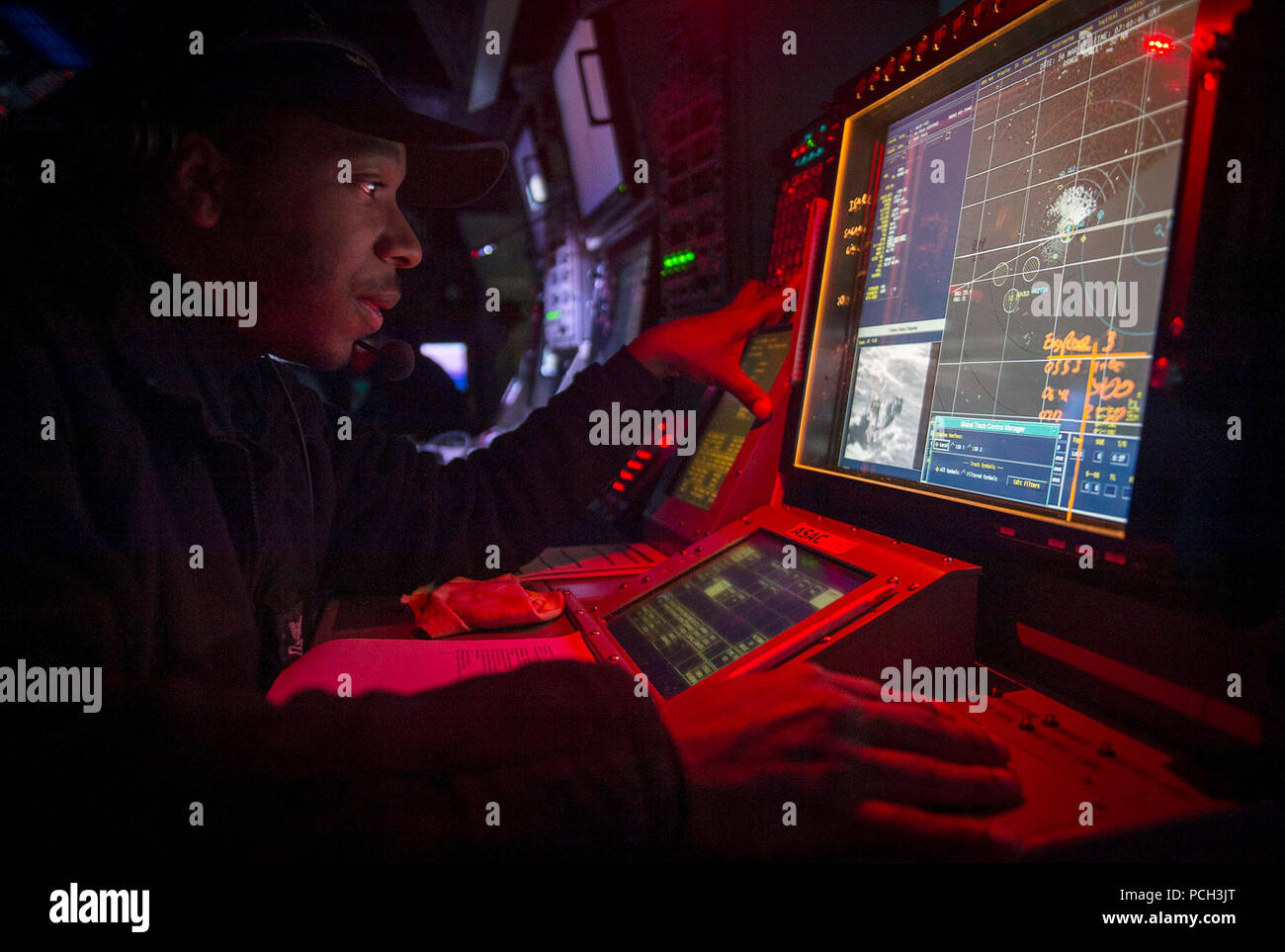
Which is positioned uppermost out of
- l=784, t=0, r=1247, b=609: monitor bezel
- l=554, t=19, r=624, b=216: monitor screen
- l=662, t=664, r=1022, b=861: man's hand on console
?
l=554, t=19, r=624, b=216: monitor screen

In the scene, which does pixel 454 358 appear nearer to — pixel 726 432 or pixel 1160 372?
pixel 726 432

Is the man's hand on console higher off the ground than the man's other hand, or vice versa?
the man's other hand

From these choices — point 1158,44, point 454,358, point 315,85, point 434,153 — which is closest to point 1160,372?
point 1158,44

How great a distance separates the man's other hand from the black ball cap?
0.45 meters

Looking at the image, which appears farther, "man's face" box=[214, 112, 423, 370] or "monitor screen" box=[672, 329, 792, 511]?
"monitor screen" box=[672, 329, 792, 511]

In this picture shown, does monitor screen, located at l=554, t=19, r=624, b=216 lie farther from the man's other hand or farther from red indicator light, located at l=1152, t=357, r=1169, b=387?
red indicator light, located at l=1152, t=357, r=1169, b=387

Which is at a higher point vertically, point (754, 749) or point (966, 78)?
point (966, 78)

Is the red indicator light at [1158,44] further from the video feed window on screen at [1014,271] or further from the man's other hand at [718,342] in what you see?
the man's other hand at [718,342]

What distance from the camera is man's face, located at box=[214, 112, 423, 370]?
932mm

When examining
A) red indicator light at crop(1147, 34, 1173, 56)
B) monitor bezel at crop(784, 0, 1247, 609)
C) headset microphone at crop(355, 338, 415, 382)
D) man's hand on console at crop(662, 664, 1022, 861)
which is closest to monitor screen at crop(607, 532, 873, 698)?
monitor bezel at crop(784, 0, 1247, 609)

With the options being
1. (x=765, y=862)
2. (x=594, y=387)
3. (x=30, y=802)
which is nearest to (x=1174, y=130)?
(x=765, y=862)

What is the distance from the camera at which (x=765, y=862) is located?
466 millimetres
